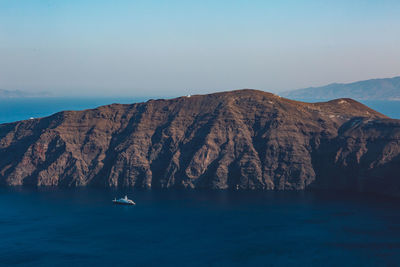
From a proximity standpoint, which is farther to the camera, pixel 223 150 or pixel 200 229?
pixel 223 150

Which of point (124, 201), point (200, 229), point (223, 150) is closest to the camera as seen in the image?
point (200, 229)

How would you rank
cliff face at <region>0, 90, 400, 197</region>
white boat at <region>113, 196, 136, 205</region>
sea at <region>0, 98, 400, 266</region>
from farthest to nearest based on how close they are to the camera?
cliff face at <region>0, 90, 400, 197</region> → white boat at <region>113, 196, 136, 205</region> → sea at <region>0, 98, 400, 266</region>

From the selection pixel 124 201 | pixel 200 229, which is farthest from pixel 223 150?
pixel 200 229

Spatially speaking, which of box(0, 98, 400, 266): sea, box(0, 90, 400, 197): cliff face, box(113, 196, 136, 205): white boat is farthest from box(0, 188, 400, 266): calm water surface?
box(0, 90, 400, 197): cliff face

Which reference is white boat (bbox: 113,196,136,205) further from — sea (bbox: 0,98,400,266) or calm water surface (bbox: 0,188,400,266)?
calm water surface (bbox: 0,188,400,266)

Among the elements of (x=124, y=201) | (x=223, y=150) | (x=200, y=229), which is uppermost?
(x=223, y=150)

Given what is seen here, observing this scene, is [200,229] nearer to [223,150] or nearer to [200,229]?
[200,229]
